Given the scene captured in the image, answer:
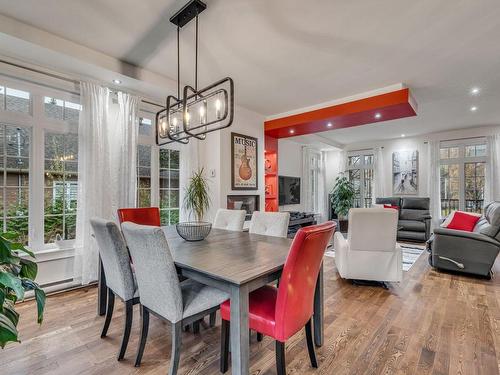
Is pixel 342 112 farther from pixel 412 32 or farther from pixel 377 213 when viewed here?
pixel 377 213

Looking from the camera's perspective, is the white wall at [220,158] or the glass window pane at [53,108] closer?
the glass window pane at [53,108]

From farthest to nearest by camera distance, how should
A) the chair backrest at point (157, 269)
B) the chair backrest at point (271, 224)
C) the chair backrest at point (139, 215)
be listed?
the chair backrest at point (139, 215), the chair backrest at point (271, 224), the chair backrest at point (157, 269)

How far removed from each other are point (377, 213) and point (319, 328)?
1586 mm

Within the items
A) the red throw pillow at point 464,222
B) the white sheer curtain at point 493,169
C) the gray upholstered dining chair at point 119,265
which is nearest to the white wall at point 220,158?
the gray upholstered dining chair at point 119,265

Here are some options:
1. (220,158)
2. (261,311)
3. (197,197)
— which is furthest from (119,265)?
(220,158)

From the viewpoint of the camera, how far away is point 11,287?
93 centimetres

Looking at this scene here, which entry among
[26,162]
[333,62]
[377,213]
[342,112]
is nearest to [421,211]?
[342,112]

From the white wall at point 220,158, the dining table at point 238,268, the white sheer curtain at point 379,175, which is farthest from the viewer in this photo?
the white sheer curtain at point 379,175

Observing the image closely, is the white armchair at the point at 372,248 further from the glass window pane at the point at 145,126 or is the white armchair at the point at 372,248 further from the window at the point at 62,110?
the window at the point at 62,110

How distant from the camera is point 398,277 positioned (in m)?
3.07

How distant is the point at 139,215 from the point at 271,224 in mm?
1596

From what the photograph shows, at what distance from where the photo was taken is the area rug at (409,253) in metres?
4.10

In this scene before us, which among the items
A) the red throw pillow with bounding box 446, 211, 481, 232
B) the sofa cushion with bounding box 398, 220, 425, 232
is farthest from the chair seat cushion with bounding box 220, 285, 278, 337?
the sofa cushion with bounding box 398, 220, 425, 232

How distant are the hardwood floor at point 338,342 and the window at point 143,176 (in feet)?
4.63
